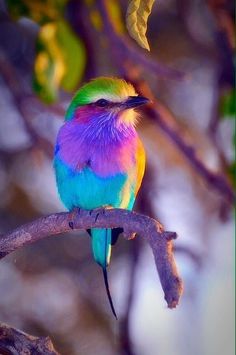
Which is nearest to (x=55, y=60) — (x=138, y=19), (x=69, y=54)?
(x=69, y=54)

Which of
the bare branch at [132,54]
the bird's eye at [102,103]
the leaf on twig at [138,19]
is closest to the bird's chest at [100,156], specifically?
the bird's eye at [102,103]

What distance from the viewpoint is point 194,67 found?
392 cm

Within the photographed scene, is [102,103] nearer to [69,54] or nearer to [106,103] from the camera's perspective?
[106,103]

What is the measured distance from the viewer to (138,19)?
111 cm

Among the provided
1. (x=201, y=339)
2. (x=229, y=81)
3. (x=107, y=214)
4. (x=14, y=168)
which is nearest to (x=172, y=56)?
(x=229, y=81)

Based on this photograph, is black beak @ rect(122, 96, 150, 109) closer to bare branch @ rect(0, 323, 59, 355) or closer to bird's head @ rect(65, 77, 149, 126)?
bird's head @ rect(65, 77, 149, 126)

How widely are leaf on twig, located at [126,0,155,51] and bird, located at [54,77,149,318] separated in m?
0.63

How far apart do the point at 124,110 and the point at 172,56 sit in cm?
203

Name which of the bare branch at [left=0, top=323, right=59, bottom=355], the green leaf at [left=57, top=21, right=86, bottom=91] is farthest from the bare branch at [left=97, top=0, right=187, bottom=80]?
the bare branch at [left=0, top=323, right=59, bottom=355]

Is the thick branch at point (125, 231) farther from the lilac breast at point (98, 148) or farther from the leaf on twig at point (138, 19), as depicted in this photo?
the leaf on twig at point (138, 19)

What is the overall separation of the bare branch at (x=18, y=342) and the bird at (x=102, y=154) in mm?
339

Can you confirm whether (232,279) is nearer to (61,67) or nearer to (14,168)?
(14,168)

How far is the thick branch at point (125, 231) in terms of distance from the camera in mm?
1036

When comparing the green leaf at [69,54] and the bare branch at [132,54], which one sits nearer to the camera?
the bare branch at [132,54]
